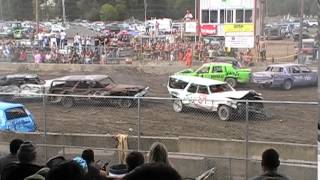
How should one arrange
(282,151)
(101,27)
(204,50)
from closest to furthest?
(282,151) → (204,50) → (101,27)

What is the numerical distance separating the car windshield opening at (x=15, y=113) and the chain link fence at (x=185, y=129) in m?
0.60

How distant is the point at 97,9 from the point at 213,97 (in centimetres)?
1574

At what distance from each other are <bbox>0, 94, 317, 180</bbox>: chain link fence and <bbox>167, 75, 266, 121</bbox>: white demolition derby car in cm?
5

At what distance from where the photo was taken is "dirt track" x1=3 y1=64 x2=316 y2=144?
15664mm

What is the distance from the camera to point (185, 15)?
34.6 meters

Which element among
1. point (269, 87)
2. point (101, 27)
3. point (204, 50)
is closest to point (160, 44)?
point (204, 50)

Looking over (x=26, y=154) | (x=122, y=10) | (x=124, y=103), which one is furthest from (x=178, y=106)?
(x=122, y=10)

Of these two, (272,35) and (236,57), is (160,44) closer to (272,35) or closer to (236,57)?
(236,57)

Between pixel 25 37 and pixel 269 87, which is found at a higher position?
pixel 25 37

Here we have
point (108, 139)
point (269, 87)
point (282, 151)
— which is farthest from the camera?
point (269, 87)

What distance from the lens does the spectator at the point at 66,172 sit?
2.96 metres

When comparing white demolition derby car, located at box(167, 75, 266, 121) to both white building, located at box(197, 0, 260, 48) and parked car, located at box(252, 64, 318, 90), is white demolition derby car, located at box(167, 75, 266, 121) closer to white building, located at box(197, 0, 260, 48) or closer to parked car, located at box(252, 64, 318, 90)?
parked car, located at box(252, 64, 318, 90)

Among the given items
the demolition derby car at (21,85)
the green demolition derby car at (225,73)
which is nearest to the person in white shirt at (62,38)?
the green demolition derby car at (225,73)

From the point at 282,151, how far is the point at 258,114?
2.90m
